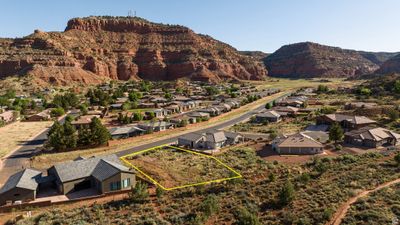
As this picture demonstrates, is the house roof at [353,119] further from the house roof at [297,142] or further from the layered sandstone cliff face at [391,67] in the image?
the layered sandstone cliff face at [391,67]

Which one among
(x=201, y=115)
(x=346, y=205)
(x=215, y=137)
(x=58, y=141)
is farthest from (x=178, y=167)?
(x=201, y=115)

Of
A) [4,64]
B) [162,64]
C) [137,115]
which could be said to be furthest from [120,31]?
[137,115]

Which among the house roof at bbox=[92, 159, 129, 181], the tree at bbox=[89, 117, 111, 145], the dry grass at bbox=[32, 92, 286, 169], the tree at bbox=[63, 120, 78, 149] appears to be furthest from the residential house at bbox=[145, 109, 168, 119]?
the house roof at bbox=[92, 159, 129, 181]

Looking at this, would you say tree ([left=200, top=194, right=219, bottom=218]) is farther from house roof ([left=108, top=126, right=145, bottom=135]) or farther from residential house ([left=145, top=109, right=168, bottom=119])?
residential house ([left=145, top=109, right=168, bottom=119])

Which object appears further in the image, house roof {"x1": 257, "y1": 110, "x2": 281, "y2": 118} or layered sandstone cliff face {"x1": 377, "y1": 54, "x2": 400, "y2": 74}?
layered sandstone cliff face {"x1": 377, "y1": 54, "x2": 400, "y2": 74}

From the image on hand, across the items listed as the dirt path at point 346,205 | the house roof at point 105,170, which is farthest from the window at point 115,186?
the dirt path at point 346,205

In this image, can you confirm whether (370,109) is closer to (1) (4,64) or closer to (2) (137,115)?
(2) (137,115)
